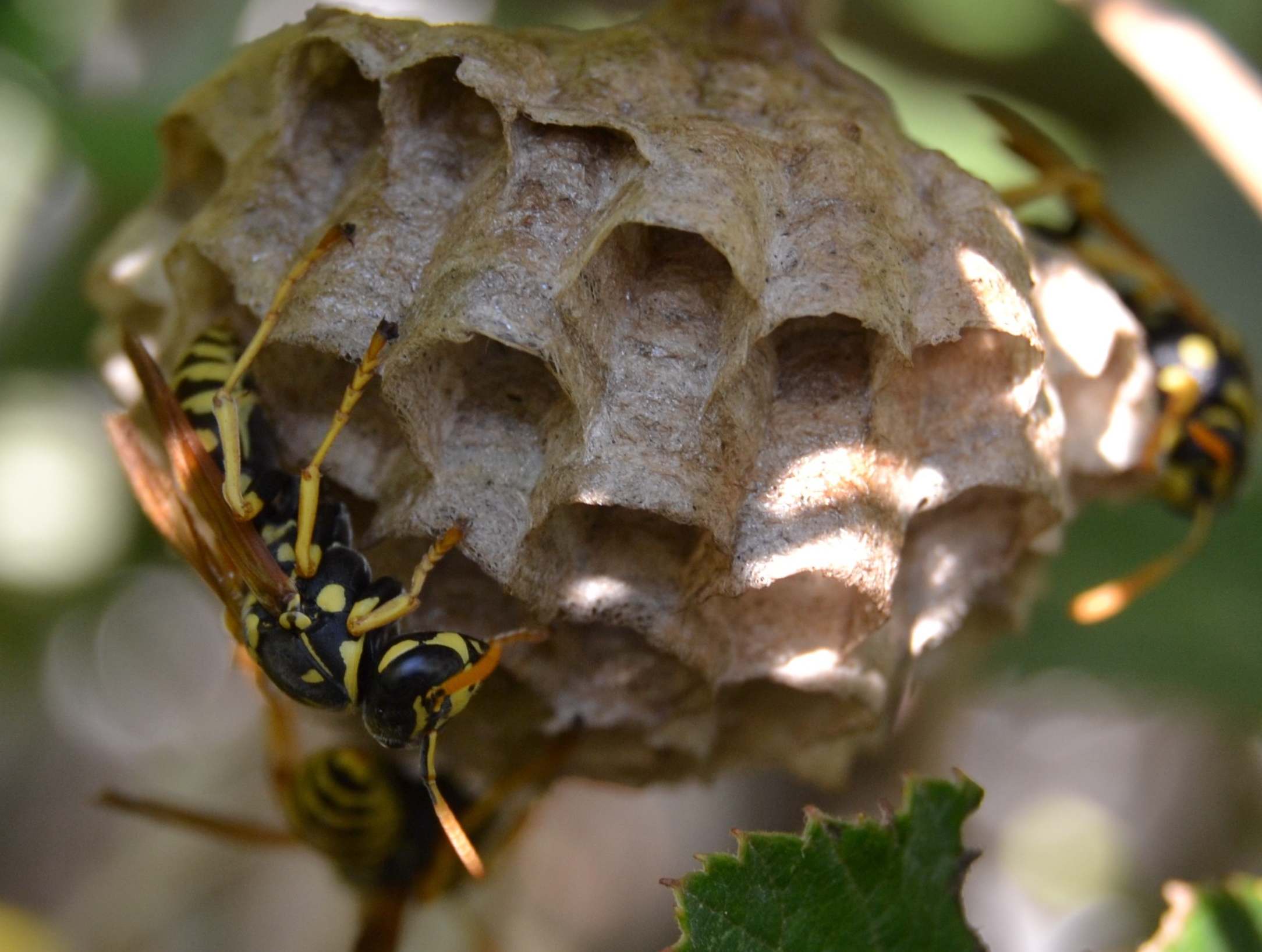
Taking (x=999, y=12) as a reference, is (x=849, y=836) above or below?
below

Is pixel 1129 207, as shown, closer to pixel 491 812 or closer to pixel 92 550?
pixel 491 812

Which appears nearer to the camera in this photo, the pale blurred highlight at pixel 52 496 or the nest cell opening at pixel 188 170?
the nest cell opening at pixel 188 170

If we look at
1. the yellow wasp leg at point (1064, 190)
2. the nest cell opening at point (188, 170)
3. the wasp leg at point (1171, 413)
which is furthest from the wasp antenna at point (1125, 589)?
the nest cell opening at point (188, 170)

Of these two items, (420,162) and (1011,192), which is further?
(1011,192)

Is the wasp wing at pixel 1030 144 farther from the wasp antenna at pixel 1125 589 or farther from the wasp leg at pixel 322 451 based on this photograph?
the wasp leg at pixel 322 451

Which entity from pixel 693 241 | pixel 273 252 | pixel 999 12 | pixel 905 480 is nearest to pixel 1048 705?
pixel 999 12

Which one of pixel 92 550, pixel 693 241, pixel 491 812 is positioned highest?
pixel 693 241

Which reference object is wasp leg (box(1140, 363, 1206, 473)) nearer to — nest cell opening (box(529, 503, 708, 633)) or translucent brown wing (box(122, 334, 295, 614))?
nest cell opening (box(529, 503, 708, 633))

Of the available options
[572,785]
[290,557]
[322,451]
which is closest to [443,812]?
[290,557]
